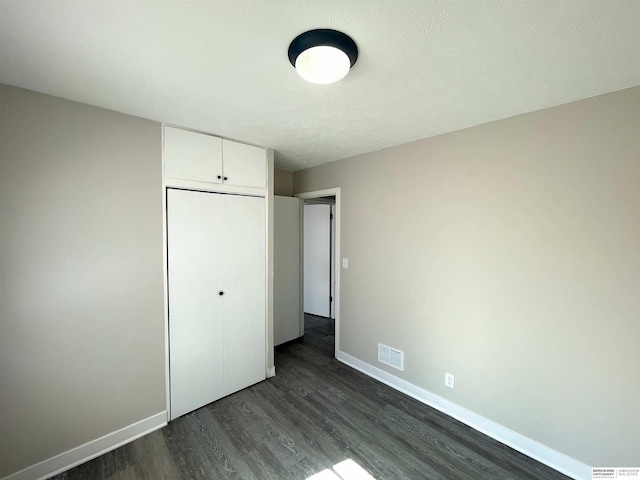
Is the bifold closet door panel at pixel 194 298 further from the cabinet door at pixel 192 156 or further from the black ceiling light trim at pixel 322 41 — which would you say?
the black ceiling light trim at pixel 322 41

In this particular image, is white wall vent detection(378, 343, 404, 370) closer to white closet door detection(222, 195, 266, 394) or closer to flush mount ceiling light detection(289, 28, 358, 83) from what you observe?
white closet door detection(222, 195, 266, 394)

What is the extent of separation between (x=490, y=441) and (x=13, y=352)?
3281 millimetres

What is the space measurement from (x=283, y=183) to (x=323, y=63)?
2.65 meters

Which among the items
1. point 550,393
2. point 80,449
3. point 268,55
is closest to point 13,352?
point 80,449

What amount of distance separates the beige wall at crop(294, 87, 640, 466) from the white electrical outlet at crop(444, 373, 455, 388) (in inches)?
2.2

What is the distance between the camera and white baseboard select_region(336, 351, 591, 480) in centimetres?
171

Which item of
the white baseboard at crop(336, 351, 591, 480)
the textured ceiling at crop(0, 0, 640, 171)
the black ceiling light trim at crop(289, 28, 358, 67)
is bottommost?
the white baseboard at crop(336, 351, 591, 480)

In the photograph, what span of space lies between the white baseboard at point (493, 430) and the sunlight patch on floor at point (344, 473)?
3.25ft

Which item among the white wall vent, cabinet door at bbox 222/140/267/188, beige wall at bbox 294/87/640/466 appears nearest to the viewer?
beige wall at bbox 294/87/640/466

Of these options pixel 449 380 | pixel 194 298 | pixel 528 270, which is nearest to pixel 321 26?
pixel 528 270

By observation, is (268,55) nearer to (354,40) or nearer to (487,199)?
(354,40)

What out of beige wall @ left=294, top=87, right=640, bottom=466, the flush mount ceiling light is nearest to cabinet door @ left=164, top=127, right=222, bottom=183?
the flush mount ceiling light

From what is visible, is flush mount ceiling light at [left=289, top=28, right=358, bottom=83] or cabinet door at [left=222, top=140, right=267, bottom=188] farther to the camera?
cabinet door at [left=222, top=140, right=267, bottom=188]

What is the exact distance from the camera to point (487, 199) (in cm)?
207
